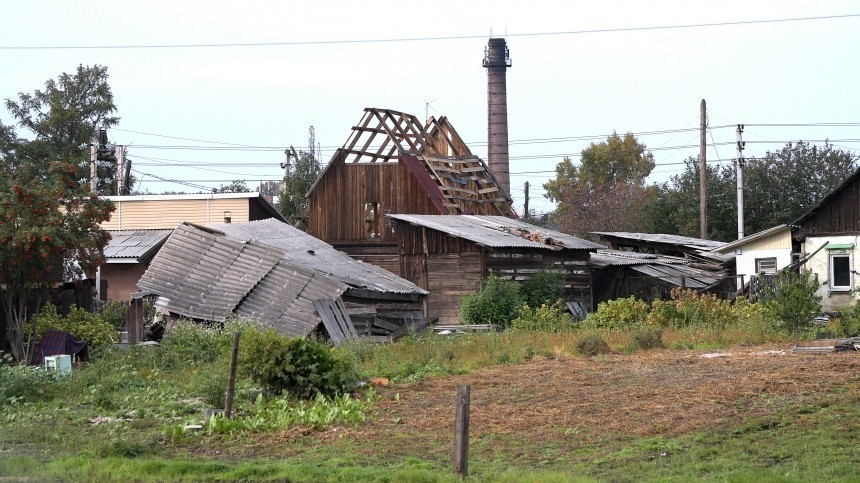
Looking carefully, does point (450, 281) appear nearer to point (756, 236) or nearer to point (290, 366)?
point (756, 236)

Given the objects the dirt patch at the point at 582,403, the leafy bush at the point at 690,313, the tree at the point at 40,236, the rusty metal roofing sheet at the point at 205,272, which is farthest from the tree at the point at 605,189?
the dirt patch at the point at 582,403

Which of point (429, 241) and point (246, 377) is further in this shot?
point (429, 241)

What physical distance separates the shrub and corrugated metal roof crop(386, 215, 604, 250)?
9423mm

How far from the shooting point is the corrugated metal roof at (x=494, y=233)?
105 ft

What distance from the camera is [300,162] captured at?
5488cm

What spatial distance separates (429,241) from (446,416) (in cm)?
1971

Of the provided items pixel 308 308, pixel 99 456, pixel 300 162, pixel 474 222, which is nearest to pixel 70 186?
pixel 308 308

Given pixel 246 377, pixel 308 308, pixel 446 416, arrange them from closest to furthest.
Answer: pixel 446 416 → pixel 246 377 → pixel 308 308

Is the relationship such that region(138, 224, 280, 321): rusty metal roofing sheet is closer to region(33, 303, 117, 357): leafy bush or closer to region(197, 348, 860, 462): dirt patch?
region(33, 303, 117, 357): leafy bush

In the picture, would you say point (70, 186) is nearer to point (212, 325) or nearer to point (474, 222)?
point (212, 325)

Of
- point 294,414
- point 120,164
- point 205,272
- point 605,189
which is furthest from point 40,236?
point 605,189

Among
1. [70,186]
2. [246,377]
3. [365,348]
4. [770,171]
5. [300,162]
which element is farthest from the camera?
[300,162]

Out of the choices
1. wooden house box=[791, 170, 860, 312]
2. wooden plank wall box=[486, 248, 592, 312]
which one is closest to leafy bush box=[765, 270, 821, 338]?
wooden house box=[791, 170, 860, 312]

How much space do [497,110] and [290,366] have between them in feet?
140
